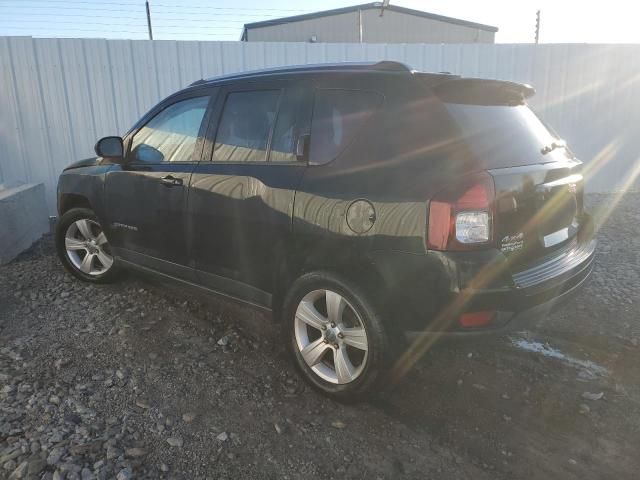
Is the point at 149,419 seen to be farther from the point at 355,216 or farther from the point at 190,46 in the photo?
the point at 190,46

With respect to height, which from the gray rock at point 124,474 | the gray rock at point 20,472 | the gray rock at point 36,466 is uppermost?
the gray rock at point 20,472

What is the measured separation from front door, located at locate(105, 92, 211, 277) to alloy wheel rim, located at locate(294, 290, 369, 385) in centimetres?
109

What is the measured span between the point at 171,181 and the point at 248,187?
764mm

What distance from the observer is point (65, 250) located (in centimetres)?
464

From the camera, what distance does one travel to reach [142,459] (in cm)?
227

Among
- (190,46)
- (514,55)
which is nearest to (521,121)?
(190,46)

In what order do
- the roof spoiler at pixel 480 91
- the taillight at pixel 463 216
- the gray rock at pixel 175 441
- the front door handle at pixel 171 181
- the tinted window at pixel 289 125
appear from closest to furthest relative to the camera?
the taillight at pixel 463 216, the gray rock at pixel 175 441, the roof spoiler at pixel 480 91, the tinted window at pixel 289 125, the front door handle at pixel 171 181

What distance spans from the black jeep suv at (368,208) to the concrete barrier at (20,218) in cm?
297

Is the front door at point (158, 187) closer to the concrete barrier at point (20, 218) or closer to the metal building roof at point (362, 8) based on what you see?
the concrete barrier at point (20, 218)

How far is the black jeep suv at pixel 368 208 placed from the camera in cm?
229

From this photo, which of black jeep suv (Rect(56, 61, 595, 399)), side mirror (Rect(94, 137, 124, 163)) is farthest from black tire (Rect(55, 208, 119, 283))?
black jeep suv (Rect(56, 61, 595, 399))

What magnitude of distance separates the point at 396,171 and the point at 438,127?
1.01 ft

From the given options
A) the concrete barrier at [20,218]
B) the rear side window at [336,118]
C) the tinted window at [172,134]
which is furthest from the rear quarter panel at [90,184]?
the rear side window at [336,118]

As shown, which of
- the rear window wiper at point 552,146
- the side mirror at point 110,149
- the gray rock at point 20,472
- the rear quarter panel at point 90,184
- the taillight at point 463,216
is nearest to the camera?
the gray rock at point 20,472
